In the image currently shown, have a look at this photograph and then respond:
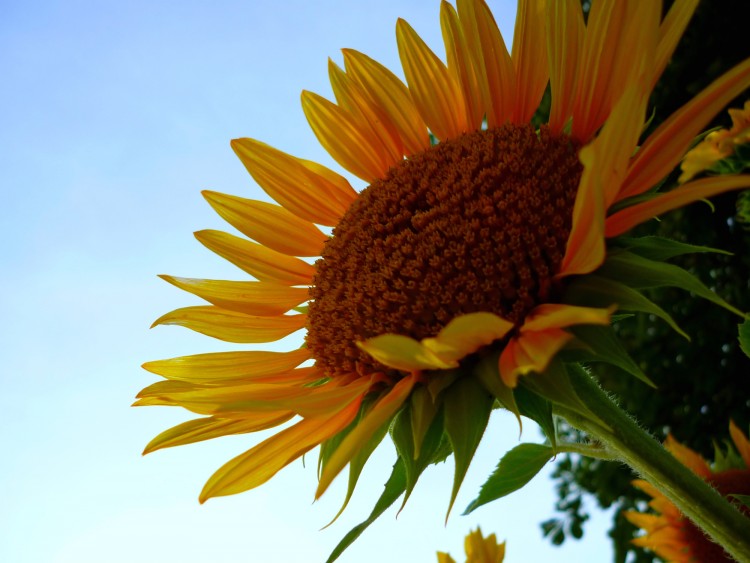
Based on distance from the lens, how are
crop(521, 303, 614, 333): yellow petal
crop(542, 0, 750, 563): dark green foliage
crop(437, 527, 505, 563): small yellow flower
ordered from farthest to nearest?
crop(542, 0, 750, 563): dark green foliage < crop(437, 527, 505, 563): small yellow flower < crop(521, 303, 614, 333): yellow petal

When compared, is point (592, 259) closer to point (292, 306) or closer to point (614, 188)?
point (614, 188)

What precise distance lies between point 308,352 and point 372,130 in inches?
21.9

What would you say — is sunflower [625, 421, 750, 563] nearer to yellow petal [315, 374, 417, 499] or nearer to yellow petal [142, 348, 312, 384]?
yellow petal [142, 348, 312, 384]

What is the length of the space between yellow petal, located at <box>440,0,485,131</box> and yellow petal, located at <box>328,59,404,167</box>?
0.21m

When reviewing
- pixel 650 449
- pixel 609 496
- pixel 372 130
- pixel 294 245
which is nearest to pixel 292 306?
pixel 294 245

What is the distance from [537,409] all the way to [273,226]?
962mm

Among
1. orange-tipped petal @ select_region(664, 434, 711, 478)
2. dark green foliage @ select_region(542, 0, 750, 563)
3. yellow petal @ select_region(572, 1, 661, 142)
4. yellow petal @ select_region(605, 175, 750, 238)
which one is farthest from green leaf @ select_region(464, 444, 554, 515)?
dark green foliage @ select_region(542, 0, 750, 563)

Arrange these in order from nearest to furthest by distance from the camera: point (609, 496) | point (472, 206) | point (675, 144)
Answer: point (675, 144) < point (472, 206) < point (609, 496)

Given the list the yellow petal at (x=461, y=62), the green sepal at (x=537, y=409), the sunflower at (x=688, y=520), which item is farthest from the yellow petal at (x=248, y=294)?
the sunflower at (x=688, y=520)

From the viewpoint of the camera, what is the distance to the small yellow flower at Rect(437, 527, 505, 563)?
2021 mm

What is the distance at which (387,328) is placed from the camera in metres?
1.32

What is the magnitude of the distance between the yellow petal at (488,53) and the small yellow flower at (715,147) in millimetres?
408

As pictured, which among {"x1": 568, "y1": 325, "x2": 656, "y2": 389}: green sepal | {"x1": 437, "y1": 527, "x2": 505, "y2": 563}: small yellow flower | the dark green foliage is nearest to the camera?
{"x1": 568, "y1": 325, "x2": 656, "y2": 389}: green sepal

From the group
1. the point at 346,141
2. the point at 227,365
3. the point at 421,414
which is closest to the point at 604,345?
the point at 421,414
